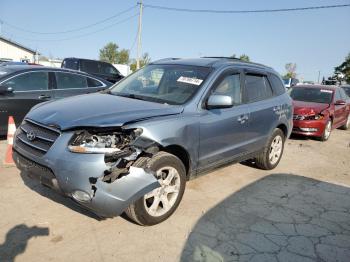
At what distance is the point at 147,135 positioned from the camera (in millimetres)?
3551

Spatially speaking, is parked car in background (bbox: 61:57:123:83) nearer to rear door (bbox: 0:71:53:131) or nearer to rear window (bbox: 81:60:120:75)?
rear window (bbox: 81:60:120:75)

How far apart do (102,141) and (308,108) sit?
7.51m

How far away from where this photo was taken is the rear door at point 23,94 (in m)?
6.69

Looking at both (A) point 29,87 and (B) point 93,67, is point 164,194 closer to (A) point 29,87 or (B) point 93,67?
(A) point 29,87

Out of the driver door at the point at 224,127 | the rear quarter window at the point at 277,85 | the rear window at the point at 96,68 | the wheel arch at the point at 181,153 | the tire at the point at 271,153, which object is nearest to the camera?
the wheel arch at the point at 181,153

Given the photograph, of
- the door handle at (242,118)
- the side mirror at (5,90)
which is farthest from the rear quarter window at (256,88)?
the side mirror at (5,90)

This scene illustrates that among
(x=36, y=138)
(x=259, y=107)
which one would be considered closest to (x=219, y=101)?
(x=259, y=107)

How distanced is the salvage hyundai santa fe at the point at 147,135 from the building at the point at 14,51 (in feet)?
125

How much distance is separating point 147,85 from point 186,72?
0.57m

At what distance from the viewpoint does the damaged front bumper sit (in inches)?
126

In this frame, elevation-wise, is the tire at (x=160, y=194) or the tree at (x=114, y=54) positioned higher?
the tree at (x=114, y=54)

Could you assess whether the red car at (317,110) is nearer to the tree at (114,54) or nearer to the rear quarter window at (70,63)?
the rear quarter window at (70,63)

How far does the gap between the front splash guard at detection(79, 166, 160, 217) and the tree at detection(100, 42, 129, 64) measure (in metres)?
68.9

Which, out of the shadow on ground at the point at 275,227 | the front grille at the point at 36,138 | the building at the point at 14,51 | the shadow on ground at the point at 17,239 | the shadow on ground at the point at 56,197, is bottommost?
the shadow on ground at the point at 275,227
